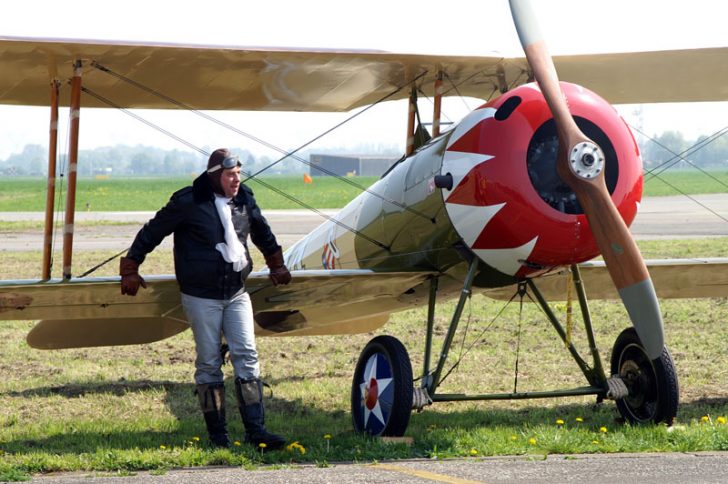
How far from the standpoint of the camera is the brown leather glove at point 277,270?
6.77 metres

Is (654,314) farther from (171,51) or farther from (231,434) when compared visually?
(171,51)

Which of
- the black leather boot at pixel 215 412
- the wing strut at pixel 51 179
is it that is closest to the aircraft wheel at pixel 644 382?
the black leather boot at pixel 215 412

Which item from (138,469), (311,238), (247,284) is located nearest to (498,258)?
(247,284)

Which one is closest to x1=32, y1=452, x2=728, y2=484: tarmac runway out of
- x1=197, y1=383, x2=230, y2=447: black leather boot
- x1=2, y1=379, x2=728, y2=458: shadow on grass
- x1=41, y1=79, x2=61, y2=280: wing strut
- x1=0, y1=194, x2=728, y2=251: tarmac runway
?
x1=2, y1=379, x2=728, y2=458: shadow on grass

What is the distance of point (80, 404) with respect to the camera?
8.25m

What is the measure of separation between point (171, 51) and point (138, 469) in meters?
3.15

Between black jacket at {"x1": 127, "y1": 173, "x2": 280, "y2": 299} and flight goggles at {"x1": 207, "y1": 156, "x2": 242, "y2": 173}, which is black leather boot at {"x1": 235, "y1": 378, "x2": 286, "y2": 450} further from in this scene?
flight goggles at {"x1": 207, "y1": 156, "x2": 242, "y2": 173}

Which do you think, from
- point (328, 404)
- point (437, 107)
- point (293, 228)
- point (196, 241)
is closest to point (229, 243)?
point (196, 241)

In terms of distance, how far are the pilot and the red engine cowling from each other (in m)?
1.45

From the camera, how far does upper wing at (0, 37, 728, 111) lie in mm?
7605

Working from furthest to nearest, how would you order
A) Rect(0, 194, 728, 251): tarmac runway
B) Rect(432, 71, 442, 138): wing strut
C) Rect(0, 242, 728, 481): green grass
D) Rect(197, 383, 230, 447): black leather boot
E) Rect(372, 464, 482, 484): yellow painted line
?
1. Rect(0, 194, 728, 251): tarmac runway
2. Rect(432, 71, 442, 138): wing strut
3. Rect(197, 383, 230, 447): black leather boot
4. Rect(0, 242, 728, 481): green grass
5. Rect(372, 464, 482, 484): yellow painted line

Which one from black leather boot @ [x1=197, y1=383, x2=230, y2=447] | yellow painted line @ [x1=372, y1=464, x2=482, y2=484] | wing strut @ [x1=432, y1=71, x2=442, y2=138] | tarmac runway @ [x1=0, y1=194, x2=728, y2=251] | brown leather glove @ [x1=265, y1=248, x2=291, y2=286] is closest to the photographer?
yellow painted line @ [x1=372, y1=464, x2=482, y2=484]

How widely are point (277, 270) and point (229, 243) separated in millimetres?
515

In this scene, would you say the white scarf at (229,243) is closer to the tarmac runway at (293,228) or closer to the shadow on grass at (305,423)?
the shadow on grass at (305,423)
